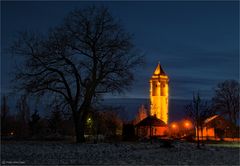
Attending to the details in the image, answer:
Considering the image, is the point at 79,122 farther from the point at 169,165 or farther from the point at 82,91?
the point at 169,165

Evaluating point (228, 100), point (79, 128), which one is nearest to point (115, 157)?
point (79, 128)

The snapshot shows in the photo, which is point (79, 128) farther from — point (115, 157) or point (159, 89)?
point (159, 89)

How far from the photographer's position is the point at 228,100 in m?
75.4

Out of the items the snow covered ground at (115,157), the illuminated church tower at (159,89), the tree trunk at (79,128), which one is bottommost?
the snow covered ground at (115,157)

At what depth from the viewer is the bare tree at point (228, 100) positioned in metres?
73.4

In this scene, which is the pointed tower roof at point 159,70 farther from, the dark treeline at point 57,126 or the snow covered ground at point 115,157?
the snow covered ground at point 115,157

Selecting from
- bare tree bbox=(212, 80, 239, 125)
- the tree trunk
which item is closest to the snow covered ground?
the tree trunk

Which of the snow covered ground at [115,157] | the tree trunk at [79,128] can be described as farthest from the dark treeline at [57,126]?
the snow covered ground at [115,157]

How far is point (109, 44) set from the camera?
124ft

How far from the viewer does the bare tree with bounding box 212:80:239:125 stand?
241ft

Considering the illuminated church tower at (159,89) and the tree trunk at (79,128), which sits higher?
the illuminated church tower at (159,89)

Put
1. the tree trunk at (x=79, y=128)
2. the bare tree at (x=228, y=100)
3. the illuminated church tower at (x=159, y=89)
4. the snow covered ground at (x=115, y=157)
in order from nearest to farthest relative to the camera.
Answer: the snow covered ground at (x=115, y=157)
the tree trunk at (x=79, y=128)
the bare tree at (x=228, y=100)
the illuminated church tower at (x=159, y=89)

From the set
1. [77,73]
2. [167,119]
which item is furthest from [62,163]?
[167,119]

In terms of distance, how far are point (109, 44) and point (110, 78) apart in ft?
9.66
